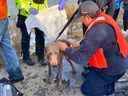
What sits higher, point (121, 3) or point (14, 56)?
point (121, 3)

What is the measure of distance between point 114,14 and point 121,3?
223 mm

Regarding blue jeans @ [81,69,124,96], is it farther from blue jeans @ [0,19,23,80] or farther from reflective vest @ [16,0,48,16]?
reflective vest @ [16,0,48,16]

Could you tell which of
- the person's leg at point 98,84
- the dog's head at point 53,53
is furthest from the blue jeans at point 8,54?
the person's leg at point 98,84

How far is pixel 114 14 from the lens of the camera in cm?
813

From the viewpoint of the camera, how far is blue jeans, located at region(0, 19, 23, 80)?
6566 mm

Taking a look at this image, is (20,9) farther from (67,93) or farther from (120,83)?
(120,83)

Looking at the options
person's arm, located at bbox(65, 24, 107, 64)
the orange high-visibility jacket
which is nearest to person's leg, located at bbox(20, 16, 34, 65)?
the orange high-visibility jacket

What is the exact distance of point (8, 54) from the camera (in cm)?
673

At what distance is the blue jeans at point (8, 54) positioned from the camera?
657 cm

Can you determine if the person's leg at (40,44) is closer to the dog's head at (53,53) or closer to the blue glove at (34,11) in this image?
the blue glove at (34,11)

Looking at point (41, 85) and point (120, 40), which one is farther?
point (41, 85)

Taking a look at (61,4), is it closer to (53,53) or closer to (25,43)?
(25,43)

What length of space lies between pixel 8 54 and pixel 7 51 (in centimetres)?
5

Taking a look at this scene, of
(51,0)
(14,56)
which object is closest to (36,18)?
(14,56)
